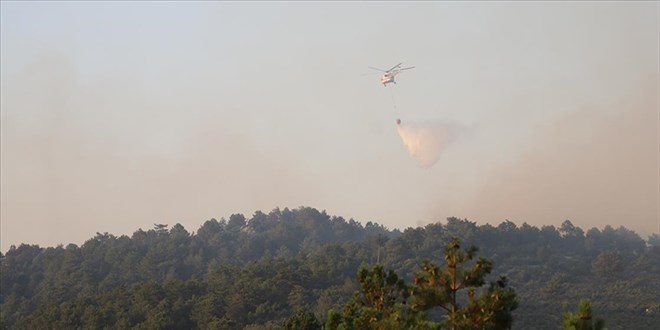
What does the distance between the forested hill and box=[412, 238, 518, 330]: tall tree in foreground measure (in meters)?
33.0

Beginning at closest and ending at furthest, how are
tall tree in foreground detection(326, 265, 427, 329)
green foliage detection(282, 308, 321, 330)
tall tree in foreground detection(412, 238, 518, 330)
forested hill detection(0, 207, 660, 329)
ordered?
tall tree in foreground detection(412, 238, 518, 330) < tall tree in foreground detection(326, 265, 427, 329) < green foliage detection(282, 308, 321, 330) < forested hill detection(0, 207, 660, 329)

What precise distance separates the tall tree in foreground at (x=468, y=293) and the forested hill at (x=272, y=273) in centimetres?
3296

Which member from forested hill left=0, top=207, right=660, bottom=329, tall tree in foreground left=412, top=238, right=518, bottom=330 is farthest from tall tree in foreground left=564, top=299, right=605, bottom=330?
forested hill left=0, top=207, right=660, bottom=329

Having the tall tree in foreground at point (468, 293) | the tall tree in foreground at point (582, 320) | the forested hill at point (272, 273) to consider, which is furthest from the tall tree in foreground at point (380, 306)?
the forested hill at point (272, 273)

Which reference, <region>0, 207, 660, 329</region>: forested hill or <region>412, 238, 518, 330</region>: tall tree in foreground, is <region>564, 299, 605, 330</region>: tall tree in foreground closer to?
<region>412, 238, 518, 330</region>: tall tree in foreground

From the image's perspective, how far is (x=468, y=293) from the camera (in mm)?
37594

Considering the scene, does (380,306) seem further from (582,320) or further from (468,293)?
(582,320)

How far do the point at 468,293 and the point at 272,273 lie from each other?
237 feet

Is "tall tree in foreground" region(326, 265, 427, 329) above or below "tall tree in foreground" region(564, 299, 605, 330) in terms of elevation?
above

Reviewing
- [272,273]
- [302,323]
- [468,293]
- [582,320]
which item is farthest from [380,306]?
[272,273]

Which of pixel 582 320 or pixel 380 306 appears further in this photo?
pixel 380 306

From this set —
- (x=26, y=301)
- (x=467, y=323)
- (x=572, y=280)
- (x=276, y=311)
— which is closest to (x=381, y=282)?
(x=467, y=323)

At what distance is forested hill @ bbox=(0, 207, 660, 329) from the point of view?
314 ft

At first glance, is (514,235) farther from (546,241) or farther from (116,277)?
(116,277)
